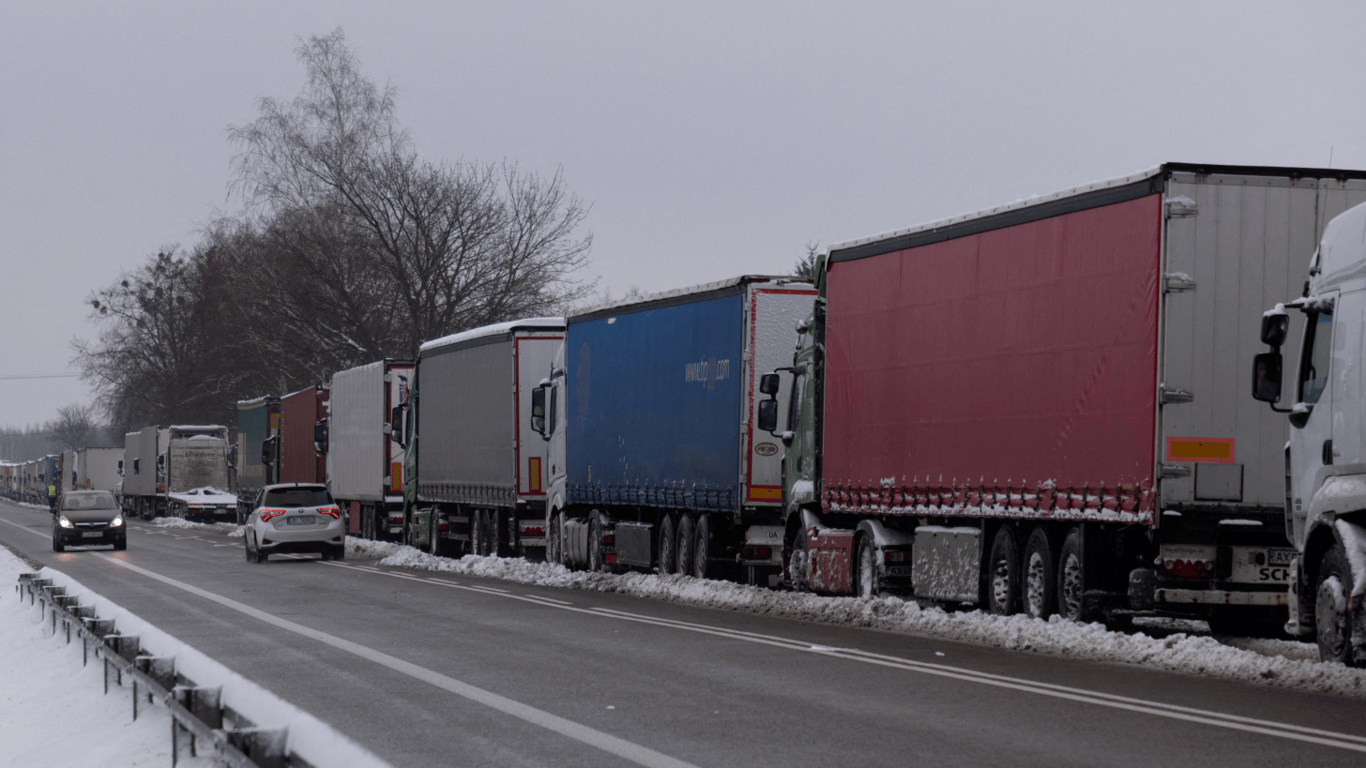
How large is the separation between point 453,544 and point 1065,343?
68.6 feet

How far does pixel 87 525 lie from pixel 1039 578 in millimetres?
29925

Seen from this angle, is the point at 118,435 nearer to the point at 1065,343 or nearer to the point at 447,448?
the point at 447,448

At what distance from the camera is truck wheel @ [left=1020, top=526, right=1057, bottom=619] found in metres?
15.5

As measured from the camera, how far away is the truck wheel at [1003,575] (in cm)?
1612

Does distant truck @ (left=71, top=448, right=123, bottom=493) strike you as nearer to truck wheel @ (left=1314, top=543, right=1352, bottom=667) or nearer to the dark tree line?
the dark tree line

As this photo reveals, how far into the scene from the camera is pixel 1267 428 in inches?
560

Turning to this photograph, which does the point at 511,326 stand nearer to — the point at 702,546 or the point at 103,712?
the point at 702,546

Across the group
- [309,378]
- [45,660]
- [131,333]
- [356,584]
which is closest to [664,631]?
[45,660]

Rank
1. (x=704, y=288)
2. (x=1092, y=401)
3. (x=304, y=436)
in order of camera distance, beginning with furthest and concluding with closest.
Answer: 1. (x=304, y=436)
2. (x=704, y=288)
3. (x=1092, y=401)

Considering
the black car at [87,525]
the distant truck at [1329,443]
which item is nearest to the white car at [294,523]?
the black car at [87,525]

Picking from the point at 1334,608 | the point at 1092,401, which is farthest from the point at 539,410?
the point at 1334,608

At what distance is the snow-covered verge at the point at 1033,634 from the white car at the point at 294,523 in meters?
9.86

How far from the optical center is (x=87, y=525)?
4078cm

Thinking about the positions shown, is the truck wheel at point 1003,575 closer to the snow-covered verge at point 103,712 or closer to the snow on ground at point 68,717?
the snow-covered verge at point 103,712
